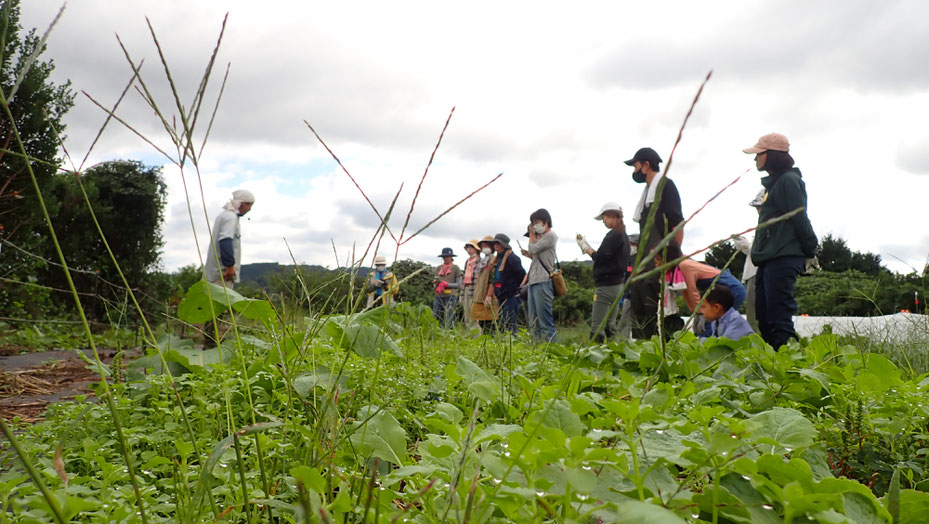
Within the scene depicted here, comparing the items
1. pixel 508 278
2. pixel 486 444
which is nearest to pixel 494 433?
pixel 486 444

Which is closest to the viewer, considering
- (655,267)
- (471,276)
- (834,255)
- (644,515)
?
(644,515)

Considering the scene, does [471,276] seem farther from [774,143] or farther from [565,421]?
[565,421]

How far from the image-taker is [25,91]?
5.18 meters

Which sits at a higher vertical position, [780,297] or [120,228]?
[120,228]

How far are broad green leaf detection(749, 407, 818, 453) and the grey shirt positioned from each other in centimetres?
601

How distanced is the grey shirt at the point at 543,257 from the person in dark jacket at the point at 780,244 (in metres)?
3.04

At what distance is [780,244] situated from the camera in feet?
13.7

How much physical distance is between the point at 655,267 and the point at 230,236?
15.3 feet

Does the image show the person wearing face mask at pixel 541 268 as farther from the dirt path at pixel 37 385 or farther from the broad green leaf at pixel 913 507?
the broad green leaf at pixel 913 507

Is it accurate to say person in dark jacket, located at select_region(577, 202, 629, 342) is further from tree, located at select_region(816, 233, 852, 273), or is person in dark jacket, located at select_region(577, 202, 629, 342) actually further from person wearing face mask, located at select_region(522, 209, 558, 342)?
tree, located at select_region(816, 233, 852, 273)

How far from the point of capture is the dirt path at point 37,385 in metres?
2.69

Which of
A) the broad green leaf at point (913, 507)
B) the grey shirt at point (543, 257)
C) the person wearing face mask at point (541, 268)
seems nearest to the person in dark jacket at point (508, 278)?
the person wearing face mask at point (541, 268)

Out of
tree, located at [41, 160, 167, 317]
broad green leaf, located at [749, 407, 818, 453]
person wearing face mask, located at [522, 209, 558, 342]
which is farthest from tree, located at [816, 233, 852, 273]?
broad green leaf, located at [749, 407, 818, 453]

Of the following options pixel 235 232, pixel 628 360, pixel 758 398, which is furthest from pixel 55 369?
pixel 758 398
